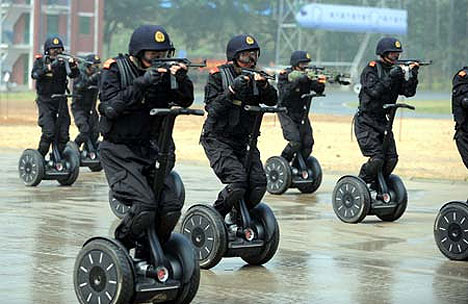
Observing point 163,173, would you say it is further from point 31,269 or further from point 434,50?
point 434,50

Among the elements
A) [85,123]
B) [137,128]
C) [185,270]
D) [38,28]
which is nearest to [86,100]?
[85,123]

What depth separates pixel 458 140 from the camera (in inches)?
475

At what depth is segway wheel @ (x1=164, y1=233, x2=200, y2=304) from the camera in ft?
28.5

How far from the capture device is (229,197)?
36.0 feet

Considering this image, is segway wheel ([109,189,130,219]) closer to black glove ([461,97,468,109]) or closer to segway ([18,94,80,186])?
segway ([18,94,80,186])

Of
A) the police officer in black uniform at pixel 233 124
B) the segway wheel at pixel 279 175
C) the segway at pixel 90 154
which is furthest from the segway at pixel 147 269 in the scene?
the segway at pixel 90 154

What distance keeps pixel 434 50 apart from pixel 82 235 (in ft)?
183

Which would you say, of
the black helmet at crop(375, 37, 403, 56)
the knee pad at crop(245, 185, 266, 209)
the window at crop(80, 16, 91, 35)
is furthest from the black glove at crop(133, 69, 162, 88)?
the window at crop(80, 16, 91, 35)

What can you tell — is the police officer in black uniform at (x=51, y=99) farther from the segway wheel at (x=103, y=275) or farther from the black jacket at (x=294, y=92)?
the segway wheel at (x=103, y=275)

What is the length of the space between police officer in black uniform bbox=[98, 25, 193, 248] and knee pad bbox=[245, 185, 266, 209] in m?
2.29

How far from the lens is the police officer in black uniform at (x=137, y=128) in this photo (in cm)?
858

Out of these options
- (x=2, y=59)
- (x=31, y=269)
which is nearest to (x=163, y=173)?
(x=31, y=269)

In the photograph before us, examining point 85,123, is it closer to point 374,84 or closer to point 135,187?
point 374,84

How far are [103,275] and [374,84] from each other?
6674 millimetres
